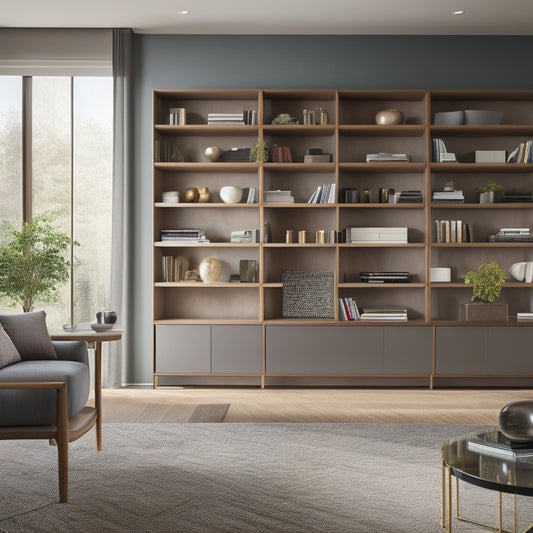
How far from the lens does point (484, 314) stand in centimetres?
586

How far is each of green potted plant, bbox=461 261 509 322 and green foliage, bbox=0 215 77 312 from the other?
350 cm

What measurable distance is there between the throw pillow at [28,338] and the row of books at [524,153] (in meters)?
4.25

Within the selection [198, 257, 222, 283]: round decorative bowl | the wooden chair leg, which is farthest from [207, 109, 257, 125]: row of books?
the wooden chair leg

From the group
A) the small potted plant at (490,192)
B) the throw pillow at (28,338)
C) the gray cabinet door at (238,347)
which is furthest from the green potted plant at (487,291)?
the throw pillow at (28,338)

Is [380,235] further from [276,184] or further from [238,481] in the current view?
[238,481]

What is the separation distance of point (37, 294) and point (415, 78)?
392 centimetres

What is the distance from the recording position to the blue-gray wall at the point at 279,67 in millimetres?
6207

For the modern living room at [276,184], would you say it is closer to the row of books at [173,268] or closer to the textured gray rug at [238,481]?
the row of books at [173,268]

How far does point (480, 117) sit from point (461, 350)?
206 centimetres

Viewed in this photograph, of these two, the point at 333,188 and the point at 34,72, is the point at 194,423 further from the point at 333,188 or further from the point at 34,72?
the point at 34,72

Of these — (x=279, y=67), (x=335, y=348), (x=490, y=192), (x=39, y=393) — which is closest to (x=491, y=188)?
(x=490, y=192)

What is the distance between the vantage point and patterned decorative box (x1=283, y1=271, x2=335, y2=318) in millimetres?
6064

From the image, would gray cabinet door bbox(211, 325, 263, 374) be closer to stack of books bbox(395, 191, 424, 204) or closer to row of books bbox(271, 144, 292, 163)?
row of books bbox(271, 144, 292, 163)

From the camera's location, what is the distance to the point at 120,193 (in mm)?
6102
